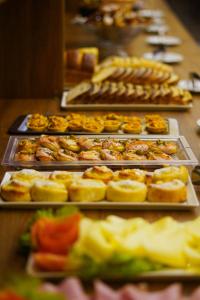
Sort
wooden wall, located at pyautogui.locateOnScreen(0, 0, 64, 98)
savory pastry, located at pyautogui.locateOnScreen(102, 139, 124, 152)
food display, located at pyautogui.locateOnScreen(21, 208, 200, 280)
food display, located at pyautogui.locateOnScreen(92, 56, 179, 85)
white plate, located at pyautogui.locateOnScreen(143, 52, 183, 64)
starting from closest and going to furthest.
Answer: food display, located at pyautogui.locateOnScreen(21, 208, 200, 280) < savory pastry, located at pyautogui.locateOnScreen(102, 139, 124, 152) < wooden wall, located at pyautogui.locateOnScreen(0, 0, 64, 98) < food display, located at pyautogui.locateOnScreen(92, 56, 179, 85) < white plate, located at pyautogui.locateOnScreen(143, 52, 183, 64)

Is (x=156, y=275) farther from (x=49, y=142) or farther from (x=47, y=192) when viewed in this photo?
(x=49, y=142)

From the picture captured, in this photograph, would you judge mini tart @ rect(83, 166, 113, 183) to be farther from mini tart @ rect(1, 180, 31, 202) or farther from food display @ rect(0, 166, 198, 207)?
mini tart @ rect(1, 180, 31, 202)

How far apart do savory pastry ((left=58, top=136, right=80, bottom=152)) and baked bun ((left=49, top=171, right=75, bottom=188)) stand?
352mm

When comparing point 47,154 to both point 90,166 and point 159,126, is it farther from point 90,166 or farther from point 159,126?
point 159,126

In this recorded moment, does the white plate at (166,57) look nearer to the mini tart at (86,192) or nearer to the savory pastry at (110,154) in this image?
the savory pastry at (110,154)

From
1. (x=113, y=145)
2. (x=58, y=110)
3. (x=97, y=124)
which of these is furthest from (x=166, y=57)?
(x=113, y=145)

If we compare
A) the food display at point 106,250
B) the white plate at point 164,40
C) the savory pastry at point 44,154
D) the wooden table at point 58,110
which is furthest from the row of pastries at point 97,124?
the white plate at point 164,40

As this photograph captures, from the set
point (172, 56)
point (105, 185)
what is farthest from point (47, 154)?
point (172, 56)

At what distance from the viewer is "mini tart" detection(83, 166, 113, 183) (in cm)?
206

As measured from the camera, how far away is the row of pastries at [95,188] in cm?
197

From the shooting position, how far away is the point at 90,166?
2.27 m

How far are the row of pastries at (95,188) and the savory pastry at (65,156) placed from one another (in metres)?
0.24

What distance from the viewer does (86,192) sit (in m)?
1.97

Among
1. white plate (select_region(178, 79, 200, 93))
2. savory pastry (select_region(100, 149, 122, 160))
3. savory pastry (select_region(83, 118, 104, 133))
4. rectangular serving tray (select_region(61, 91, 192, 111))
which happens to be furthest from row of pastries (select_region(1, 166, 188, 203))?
white plate (select_region(178, 79, 200, 93))
